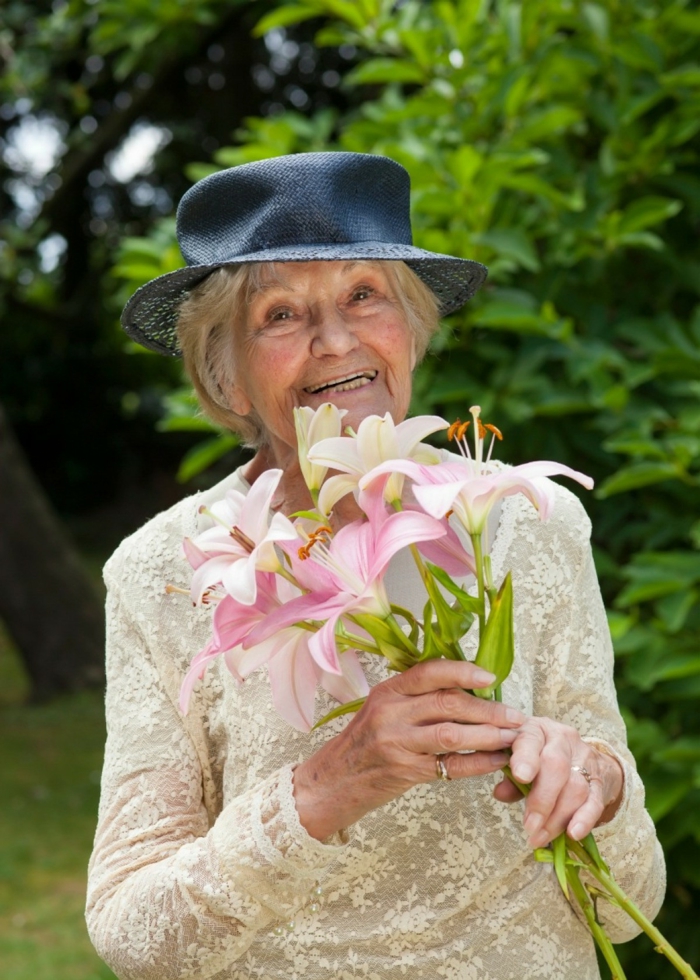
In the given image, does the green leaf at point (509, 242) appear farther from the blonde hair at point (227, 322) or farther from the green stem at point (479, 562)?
the green stem at point (479, 562)

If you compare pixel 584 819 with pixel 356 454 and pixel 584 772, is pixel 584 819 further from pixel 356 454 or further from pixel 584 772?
pixel 356 454

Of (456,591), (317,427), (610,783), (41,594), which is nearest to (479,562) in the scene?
(456,591)

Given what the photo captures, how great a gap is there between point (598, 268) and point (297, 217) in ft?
4.41

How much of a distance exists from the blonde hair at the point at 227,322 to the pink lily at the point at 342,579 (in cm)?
64

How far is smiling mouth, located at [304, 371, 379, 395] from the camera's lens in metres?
1.79

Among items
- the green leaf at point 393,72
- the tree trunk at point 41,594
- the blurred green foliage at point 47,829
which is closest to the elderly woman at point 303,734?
the green leaf at point 393,72

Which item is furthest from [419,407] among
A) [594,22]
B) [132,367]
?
[132,367]

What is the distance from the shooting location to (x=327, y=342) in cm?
178

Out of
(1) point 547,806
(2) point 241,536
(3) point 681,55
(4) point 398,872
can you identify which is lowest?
(4) point 398,872

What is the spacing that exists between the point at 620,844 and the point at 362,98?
457cm

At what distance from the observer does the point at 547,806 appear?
1402 mm

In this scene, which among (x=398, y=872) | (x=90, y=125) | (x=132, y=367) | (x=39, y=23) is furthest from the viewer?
(x=132, y=367)

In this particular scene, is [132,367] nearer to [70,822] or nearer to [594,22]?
[70,822]

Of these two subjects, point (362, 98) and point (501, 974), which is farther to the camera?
point (362, 98)
